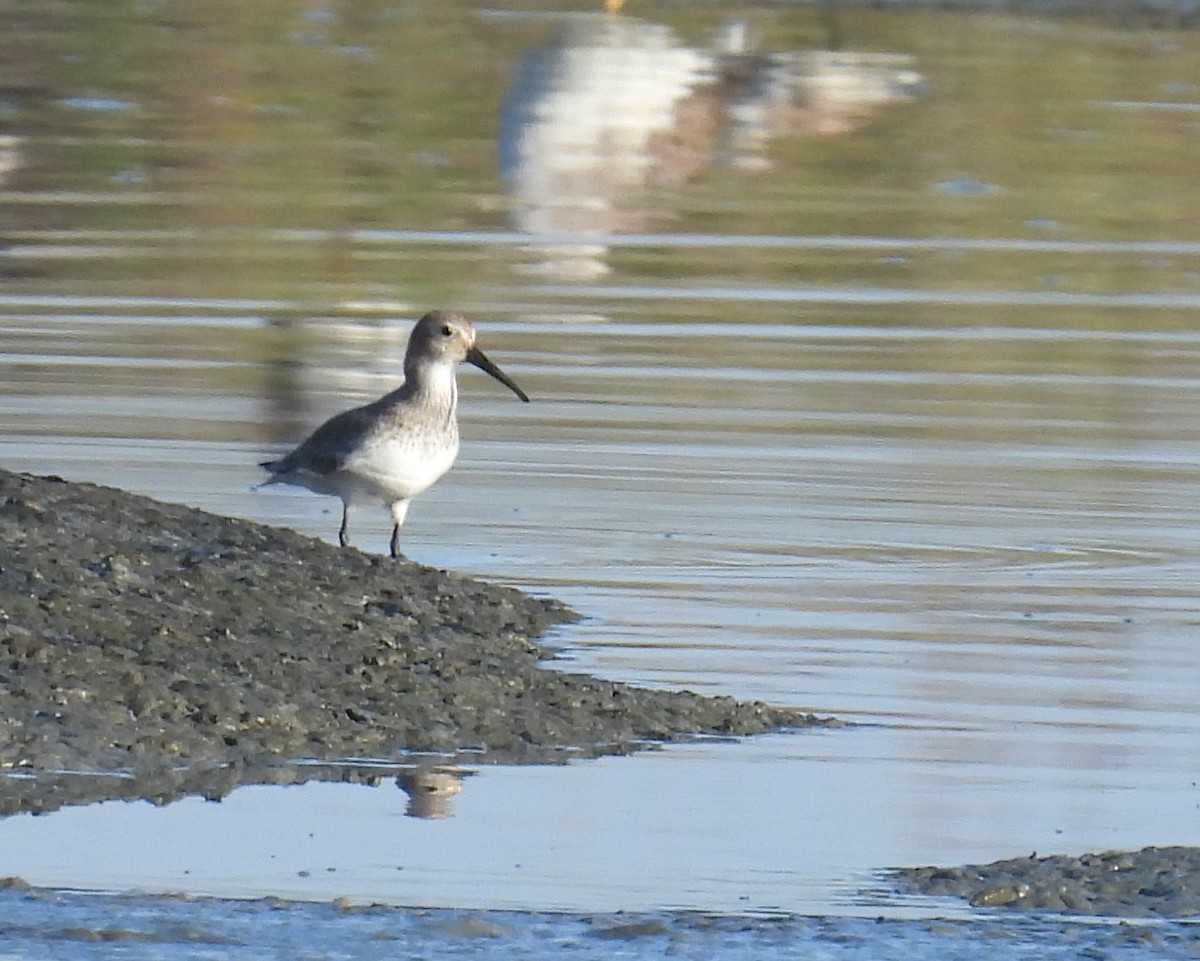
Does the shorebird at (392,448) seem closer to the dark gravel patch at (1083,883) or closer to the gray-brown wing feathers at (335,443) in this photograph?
Result: the gray-brown wing feathers at (335,443)

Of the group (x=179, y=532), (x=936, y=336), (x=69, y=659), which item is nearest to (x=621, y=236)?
(x=936, y=336)

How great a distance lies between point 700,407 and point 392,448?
9.97 ft

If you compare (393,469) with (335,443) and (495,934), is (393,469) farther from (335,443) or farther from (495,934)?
(495,934)

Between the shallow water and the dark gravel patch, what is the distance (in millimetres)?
138

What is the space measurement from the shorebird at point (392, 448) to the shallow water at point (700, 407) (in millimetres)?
366

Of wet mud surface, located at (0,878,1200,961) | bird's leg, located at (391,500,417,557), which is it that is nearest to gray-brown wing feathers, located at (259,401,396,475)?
bird's leg, located at (391,500,417,557)

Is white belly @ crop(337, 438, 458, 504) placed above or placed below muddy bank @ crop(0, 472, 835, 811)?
above

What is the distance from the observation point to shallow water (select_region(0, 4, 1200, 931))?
230 inches

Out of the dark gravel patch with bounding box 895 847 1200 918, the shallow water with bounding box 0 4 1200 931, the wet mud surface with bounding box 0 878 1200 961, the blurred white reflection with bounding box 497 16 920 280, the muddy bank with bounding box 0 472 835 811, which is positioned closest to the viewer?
the wet mud surface with bounding box 0 878 1200 961

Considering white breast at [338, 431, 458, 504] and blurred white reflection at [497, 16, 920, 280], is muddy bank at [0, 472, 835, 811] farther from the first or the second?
blurred white reflection at [497, 16, 920, 280]

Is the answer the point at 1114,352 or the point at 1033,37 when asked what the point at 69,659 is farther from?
the point at 1033,37

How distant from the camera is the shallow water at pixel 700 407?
584cm

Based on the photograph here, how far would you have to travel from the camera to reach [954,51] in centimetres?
2428

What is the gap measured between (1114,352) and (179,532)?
5.86m
